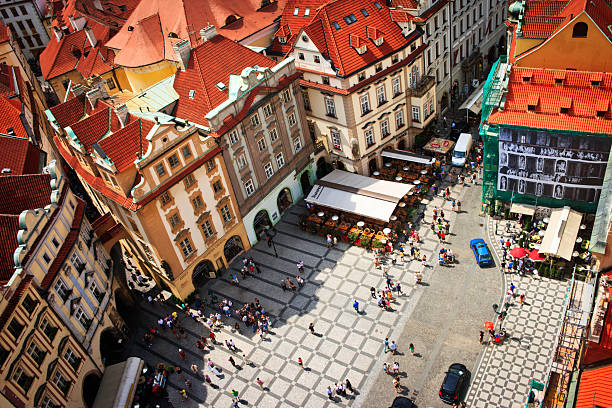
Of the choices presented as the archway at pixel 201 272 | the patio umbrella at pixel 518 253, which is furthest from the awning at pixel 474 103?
the archway at pixel 201 272

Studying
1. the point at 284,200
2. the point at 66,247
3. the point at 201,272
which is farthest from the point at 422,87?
the point at 66,247

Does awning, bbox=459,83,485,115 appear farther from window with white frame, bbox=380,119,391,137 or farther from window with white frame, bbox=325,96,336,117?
window with white frame, bbox=325,96,336,117

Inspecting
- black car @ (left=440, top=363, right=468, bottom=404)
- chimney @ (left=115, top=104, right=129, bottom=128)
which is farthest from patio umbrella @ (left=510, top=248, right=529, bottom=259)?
chimney @ (left=115, top=104, right=129, bottom=128)

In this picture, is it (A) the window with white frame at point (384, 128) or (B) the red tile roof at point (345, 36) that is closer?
(B) the red tile roof at point (345, 36)

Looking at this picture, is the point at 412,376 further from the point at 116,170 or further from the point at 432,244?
the point at 116,170

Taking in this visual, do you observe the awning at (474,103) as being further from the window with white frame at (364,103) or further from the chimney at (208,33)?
the chimney at (208,33)

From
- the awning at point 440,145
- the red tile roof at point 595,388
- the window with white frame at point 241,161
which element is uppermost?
the window with white frame at point 241,161

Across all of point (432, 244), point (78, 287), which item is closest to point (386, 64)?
point (432, 244)
